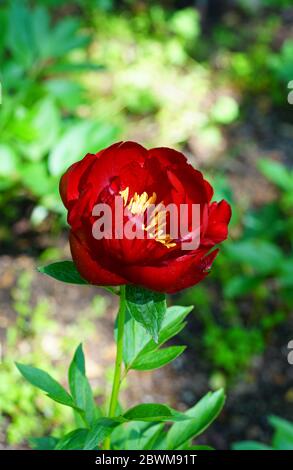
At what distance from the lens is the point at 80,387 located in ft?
4.33

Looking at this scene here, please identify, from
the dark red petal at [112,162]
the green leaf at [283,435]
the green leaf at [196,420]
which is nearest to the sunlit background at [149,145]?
the green leaf at [283,435]

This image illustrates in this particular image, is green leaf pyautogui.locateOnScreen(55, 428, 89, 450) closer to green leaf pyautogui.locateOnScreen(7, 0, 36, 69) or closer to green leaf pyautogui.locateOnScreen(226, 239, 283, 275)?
green leaf pyautogui.locateOnScreen(226, 239, 283, 275)

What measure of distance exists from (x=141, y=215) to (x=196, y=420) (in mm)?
525

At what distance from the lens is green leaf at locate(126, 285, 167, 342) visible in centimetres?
105

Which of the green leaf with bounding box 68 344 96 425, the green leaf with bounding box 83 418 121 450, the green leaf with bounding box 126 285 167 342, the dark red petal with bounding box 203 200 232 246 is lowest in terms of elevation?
the green leaf with bounding box 83 418 121 450

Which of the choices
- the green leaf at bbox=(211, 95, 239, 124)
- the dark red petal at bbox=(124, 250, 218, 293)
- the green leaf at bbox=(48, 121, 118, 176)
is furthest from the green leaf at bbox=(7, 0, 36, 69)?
the dark red petal at bbox=(124, 250, 218, 293)

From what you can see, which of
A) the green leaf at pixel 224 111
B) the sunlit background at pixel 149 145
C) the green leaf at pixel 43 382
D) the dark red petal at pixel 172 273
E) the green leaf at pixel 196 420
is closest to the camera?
the dark red petal at pixel 172 273

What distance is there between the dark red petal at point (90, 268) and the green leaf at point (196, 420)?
48 cm

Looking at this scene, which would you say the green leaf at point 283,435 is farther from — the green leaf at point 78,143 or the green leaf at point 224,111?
the green leaf at point 224,111

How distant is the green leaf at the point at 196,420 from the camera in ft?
4.57

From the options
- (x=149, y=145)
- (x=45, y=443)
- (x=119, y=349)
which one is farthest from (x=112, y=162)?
(x=149, y=145)

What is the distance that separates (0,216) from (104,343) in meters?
0.64

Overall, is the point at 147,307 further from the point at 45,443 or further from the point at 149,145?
the point at 149,145

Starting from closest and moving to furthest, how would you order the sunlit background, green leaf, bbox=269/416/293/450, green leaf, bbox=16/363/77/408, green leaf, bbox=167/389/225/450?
1. green leaf, bbox=16/363/77/408
2. green leaf, bbox=167/389/225/450
3. green leaf, bbox=269/416/293/450
4. the sunlit background
